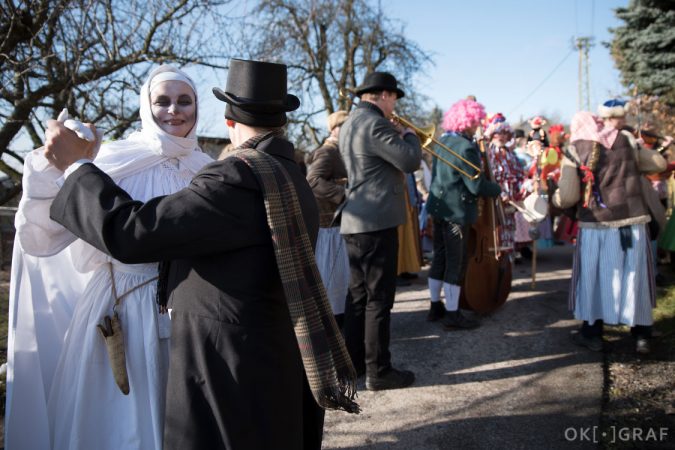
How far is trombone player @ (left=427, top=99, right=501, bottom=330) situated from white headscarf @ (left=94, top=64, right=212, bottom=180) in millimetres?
2862

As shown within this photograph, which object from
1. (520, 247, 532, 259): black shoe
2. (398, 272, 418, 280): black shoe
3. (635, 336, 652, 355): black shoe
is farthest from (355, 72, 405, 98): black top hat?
(520, 247, 532, 259): black shoe

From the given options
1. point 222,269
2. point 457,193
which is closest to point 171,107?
point 222,269

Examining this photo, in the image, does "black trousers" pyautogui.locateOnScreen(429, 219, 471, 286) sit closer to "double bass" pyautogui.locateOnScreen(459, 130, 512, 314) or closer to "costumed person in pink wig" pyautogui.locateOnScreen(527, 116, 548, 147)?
"double bass" pyautogui.locateOnScreen(459, 130, 512, 314)

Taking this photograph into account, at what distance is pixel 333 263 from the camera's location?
15.9 ft

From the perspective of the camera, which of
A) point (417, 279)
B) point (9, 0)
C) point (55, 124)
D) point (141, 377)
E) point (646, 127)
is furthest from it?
point (417, 279)

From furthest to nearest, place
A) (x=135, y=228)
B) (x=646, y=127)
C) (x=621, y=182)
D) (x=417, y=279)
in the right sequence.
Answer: (x=417, y=279), (x=646, y=127), (x=621, y=182), (x=135, y=228)

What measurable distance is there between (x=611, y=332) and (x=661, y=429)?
180cm

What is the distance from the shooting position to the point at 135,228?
1479mm

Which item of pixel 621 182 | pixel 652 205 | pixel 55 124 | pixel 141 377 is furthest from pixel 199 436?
pixel 652 205

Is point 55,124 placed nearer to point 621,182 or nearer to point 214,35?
point 214,35

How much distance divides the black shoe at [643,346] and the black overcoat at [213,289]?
3485 mm

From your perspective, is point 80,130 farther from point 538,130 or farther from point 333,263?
point 538,130

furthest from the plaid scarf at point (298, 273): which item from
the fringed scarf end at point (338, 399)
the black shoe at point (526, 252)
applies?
the black shoe at point (526, 252)

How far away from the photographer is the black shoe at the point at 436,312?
16.9ft
